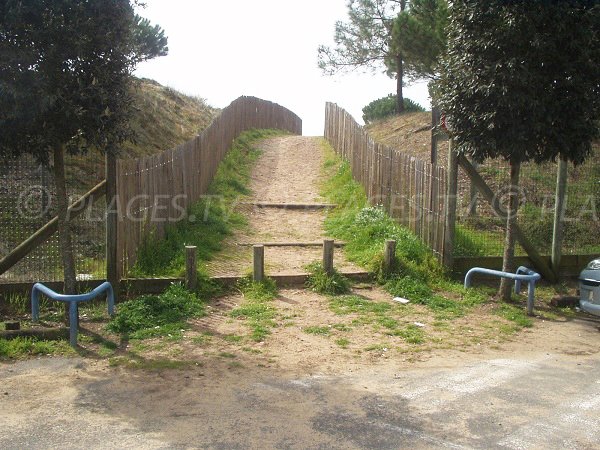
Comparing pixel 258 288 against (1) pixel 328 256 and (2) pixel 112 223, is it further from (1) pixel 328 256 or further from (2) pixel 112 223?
(2) pixel 112 223

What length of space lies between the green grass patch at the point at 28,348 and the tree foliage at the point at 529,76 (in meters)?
5.58

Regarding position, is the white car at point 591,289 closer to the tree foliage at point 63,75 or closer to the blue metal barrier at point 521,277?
the blue metal barrier at point 521,277

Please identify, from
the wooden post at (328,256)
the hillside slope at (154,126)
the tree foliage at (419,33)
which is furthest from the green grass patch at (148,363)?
the tree foliage at (419,33)

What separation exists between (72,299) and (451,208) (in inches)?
223

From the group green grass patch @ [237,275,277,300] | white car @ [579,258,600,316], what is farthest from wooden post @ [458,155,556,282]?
green grass patch @ [237,275,277,300]

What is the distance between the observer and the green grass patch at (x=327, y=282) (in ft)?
32.4

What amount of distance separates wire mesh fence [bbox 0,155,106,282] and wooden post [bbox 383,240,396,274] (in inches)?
158

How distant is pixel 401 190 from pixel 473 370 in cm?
552

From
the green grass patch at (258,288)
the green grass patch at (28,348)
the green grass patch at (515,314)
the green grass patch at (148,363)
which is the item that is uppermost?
the green grass patch at (258,288)

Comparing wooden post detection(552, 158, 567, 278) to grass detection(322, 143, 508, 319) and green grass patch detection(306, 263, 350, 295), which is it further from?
green grass patch detection(306, 263, 350, 295)

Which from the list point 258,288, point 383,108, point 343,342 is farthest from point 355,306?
point 383,108

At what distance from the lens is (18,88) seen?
22.4ft

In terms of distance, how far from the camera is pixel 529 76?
8484mm

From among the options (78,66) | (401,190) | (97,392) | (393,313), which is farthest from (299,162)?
(97,392)
